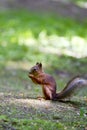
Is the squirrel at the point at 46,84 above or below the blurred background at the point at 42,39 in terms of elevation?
below

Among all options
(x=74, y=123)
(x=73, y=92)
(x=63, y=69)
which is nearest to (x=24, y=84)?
(x=63, y=69)

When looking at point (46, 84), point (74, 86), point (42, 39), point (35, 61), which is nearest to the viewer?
point (74, 86)

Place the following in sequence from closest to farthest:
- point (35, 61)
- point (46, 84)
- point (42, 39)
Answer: point (46, 84)
point (35, 61)
point (42, 39)

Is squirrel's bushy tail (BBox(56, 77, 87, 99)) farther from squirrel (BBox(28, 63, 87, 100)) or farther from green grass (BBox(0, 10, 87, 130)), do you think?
green grass (BBox(0, 10, 87, 130))

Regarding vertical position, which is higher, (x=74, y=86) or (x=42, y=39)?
(x=42, y=39)

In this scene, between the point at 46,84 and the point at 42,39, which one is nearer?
the point at 46,84

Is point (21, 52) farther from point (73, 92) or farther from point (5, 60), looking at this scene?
point (73, 92)

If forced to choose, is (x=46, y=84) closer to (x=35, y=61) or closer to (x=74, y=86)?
(x=74, y=86)

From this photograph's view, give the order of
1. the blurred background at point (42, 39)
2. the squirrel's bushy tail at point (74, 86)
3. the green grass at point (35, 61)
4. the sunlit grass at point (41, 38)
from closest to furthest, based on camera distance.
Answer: the green grass at point (35, 61) → the squirrel's bushy tail at point (74, 86) → the blurred background at point (42, 39) → the sunlit grass at point (41, 38)

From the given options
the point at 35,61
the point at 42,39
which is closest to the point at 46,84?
the point at 35,61

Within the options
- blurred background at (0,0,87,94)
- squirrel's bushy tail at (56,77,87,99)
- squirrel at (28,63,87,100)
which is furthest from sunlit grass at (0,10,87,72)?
squirrel's bushy tail at (56,77,87,99)

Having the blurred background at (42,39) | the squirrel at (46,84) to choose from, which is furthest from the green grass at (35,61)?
the squirrel at (46,84)

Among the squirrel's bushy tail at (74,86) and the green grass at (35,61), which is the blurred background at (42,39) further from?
the squirrel's bushy tail at (74,86)

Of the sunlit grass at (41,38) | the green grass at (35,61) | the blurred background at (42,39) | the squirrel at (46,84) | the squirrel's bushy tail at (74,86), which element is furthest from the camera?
the sunlit grass at (41,38)
